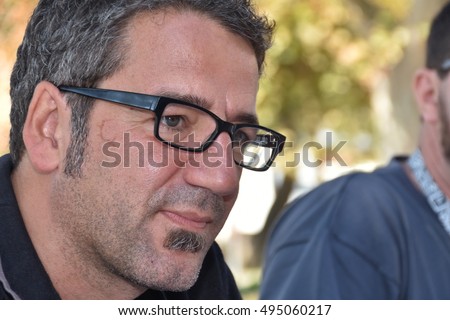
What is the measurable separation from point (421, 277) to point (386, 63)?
824cm

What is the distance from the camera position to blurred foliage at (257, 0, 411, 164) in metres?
11.0

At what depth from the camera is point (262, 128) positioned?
2.28m

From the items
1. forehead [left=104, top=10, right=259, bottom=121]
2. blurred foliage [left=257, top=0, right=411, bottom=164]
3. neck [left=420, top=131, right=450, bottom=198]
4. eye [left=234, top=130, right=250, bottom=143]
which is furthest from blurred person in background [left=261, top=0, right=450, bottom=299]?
blurred foliage [left=257, top=0, right=411, bottom=164]

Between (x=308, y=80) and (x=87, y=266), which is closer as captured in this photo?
(x=87, y=266)

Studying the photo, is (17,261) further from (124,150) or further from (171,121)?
(171,121)

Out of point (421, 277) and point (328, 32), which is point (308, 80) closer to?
point (328, 32)

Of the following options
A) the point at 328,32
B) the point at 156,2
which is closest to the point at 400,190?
the point at 156,2

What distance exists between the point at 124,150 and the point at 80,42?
334 mm

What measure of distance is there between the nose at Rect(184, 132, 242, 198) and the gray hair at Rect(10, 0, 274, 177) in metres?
0.31

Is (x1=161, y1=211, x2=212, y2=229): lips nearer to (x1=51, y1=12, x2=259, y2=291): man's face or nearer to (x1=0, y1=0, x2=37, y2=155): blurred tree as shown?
(x1=51, y1=12, x2=259, y2=291): man's face

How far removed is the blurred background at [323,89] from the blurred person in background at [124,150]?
65 cm

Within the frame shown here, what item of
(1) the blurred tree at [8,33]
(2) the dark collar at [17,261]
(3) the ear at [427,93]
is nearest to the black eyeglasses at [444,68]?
(3) the ear at [427,93]

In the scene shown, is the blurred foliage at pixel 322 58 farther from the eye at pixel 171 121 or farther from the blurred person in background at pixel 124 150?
the eye at pixel 171 121

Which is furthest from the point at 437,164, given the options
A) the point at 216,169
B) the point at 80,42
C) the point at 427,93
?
the point at 80,42
